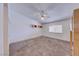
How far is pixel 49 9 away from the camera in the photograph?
130 cm

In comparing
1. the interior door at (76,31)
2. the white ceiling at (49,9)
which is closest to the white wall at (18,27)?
the white ceiling at (49,9)

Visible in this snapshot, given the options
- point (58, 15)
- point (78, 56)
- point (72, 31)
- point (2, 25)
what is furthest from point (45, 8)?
point (78, 56)

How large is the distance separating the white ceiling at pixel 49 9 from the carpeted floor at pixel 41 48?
235mm

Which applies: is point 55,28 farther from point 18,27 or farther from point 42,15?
point 18,27

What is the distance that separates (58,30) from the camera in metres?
1.32

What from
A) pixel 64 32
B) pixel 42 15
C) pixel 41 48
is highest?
pixel 42 15

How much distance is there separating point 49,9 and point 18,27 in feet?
1.30

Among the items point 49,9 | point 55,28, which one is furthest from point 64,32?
point 49,9

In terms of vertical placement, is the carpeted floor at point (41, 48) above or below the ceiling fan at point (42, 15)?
below

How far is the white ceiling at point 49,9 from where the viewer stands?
129cm

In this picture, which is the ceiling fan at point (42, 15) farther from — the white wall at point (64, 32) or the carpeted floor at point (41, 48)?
the carpeted floor at point (41, 48)

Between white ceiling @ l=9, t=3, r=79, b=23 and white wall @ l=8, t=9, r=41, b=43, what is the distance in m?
0.05

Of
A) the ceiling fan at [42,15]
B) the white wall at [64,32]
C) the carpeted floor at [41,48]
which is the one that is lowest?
the carpeted floor at [41,48]

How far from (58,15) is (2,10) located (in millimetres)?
620
